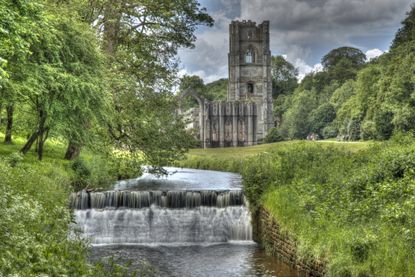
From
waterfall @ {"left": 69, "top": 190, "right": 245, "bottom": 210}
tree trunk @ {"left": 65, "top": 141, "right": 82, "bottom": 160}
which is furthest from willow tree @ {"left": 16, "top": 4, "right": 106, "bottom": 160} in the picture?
tree trunk @ {"left": 65, "top": 141, "right": 82, "bottom": 160}

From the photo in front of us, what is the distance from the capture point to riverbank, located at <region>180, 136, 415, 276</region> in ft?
34.5

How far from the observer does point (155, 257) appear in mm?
15734

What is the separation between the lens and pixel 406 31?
185ft

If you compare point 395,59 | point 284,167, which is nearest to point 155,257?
point 284,167

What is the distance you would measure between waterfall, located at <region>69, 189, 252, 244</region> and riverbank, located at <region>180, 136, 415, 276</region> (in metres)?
1.17

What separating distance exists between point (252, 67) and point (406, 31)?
44865 mm

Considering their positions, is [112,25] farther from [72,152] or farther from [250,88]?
[250,88]

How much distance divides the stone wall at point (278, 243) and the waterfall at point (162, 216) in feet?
3.74

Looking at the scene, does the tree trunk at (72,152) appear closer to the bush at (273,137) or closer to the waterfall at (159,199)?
the waterfall at (159,199)

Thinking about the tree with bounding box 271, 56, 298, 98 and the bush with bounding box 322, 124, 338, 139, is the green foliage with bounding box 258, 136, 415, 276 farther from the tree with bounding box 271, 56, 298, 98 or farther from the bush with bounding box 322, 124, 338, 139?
the tree with bounding box 271, 56, 298, 98

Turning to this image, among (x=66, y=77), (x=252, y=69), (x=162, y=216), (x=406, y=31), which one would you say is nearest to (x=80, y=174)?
(x=66, y=77)

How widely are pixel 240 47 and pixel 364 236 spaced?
90.2 meters

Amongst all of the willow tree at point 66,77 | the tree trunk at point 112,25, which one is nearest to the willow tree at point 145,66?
the tree trunk at point 112,25

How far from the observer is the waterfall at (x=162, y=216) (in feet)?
61.2
